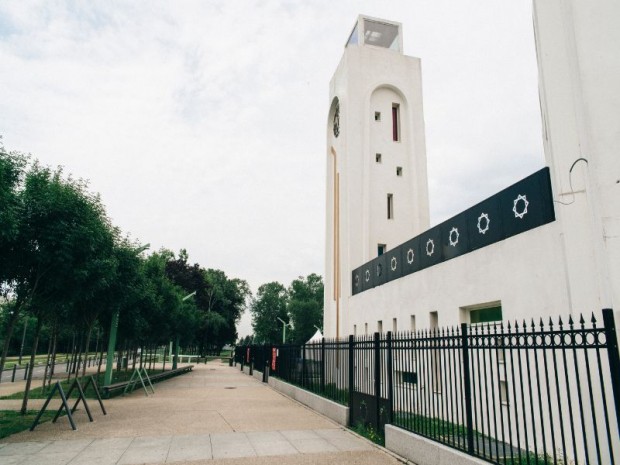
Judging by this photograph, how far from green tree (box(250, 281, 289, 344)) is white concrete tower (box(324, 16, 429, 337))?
65940mm

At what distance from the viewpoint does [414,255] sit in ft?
51.2

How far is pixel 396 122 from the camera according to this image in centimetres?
2912

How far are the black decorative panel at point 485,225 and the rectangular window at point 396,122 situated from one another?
13174 millimetres

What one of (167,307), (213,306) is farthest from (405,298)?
(213,306)

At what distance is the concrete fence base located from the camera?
242 inches

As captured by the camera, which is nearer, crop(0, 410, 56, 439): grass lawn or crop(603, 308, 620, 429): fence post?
crop(603, 308, 620, 429): fence post

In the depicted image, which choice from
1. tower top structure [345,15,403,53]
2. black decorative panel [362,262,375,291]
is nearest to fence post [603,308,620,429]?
black decorative panel [362,262,375,291]

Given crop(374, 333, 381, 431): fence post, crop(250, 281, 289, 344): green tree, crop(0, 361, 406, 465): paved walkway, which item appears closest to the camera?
crop(0, 361, 406, 465): paved walkway

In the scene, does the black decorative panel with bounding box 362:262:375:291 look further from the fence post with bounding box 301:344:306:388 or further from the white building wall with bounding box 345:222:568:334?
the fence post with bounding box 301:344:306:388

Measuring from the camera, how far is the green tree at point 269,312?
93.0 m

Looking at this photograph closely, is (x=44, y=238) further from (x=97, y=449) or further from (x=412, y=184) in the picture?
(x=412, y=184)

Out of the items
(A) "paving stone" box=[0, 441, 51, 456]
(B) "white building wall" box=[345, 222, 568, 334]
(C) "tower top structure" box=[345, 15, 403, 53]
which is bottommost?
(A) "paving stone" box=[0, 441, 51, 456]

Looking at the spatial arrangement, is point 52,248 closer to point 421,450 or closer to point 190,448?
point 190,448

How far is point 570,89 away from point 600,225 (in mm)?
2884
